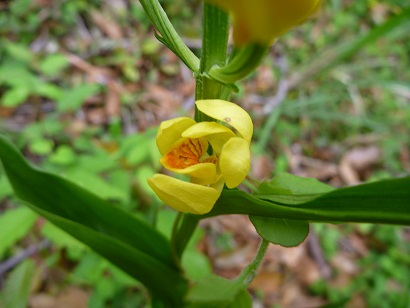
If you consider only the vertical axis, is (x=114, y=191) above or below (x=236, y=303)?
below

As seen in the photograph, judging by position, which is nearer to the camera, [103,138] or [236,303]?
[236,303]

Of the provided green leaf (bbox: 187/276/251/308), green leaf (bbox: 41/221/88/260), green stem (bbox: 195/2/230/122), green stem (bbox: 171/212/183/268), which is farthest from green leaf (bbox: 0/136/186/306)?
green leaf (bbox: 41/221/88/260)

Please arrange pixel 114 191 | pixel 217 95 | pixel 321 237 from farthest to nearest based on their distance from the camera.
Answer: pixel 321 237, pixel 114 191, pixel 217 95

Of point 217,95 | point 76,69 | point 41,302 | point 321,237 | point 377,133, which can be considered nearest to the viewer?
point 217,95

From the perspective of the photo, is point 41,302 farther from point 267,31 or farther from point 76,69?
point 267,31

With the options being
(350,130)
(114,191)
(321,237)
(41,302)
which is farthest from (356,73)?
(41,302)

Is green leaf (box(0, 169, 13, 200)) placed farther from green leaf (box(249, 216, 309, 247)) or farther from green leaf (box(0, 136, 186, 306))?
green leaf (box(249, 216, 309, 247))

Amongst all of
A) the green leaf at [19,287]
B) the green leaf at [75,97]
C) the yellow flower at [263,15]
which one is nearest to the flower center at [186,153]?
the yellow flower at [263,15]
